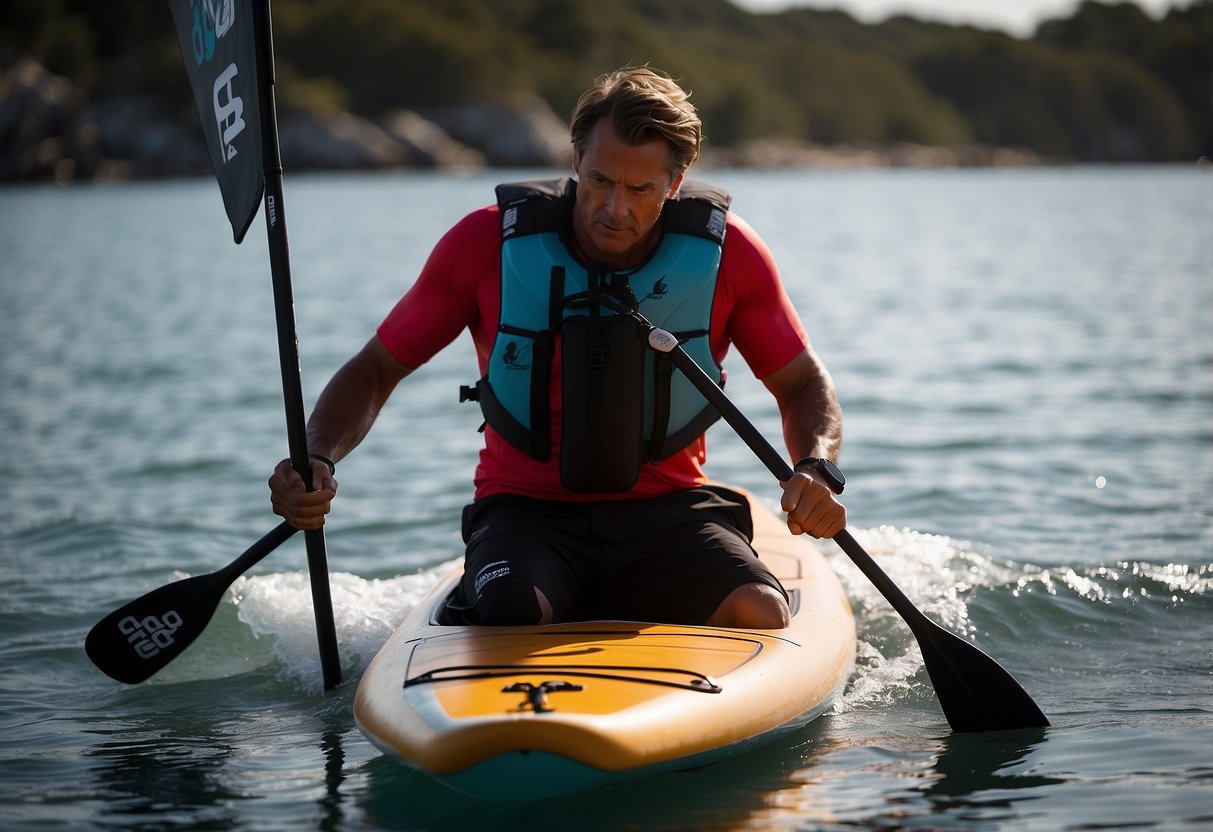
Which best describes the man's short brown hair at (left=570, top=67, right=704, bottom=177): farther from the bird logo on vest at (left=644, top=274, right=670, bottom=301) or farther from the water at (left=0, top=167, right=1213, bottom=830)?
the water at (left=0, top=167, right=1213, bottom=830)

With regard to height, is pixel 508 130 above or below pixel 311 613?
above

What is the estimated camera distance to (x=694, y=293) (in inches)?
158

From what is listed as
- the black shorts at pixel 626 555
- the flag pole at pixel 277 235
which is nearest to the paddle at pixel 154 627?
the flag pole at pixel 277 235

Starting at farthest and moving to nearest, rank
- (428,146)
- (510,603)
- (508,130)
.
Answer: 1. (508,130)
2. (428,146)
3. (510,603)

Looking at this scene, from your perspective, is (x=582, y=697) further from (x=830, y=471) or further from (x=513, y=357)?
(x=513, y=357)

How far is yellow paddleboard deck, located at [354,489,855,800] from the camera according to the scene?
302cm

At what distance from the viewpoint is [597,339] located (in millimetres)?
3838

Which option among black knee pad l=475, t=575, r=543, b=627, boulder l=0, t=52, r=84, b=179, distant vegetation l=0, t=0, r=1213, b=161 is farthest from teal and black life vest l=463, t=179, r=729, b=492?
distant vegetation l=0, t=0, r=1213, b=161

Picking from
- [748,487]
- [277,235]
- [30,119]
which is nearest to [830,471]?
[277,235]

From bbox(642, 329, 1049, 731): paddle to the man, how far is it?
0.13m

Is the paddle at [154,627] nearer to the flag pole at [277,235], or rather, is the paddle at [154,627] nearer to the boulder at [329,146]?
the flag pole at [277,235]

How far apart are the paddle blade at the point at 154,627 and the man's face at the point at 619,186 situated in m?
1.52

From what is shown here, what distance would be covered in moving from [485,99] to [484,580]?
81.3 meters

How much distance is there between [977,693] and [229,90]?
8.91ft
